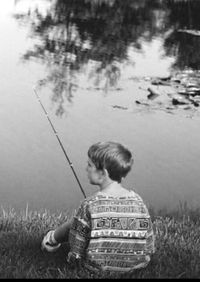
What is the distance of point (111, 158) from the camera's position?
3.37 metres

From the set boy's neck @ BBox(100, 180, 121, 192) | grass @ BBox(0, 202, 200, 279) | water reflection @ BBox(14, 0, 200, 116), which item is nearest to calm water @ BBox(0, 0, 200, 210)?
water reflection @ BBox(14, 0, 200, 116)

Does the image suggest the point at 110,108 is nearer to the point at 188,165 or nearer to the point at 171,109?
the point at 171,109

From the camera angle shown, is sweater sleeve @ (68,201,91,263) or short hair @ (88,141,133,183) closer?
short hair @ (88,141,133,183)

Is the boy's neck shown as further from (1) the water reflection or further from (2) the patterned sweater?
(1) the water reflection

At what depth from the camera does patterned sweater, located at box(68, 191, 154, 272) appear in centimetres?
344

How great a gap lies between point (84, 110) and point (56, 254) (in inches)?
212

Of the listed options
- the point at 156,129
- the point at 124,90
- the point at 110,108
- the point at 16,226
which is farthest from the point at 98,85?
the point at 16,226

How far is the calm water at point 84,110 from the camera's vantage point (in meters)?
6.77

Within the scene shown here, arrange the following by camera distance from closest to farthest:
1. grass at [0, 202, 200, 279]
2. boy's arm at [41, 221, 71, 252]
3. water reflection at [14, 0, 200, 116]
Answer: grass at [0, 202, 200, 279] → boy's arm at [41, 221, 71, 252] → water reflection at [14, 0, 200, 116]

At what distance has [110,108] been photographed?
9.37 metres

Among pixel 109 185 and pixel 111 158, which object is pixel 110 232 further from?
pixel 111 158

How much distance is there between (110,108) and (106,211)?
6006 millimetres

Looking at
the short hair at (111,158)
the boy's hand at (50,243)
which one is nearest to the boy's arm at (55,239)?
the boy's hand at (50,243)

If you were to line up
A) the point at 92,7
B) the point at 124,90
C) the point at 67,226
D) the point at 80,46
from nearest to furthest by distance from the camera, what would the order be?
the point at 67,226 → the point at 124,90 → the point at 80,46 → the point at 92,7
